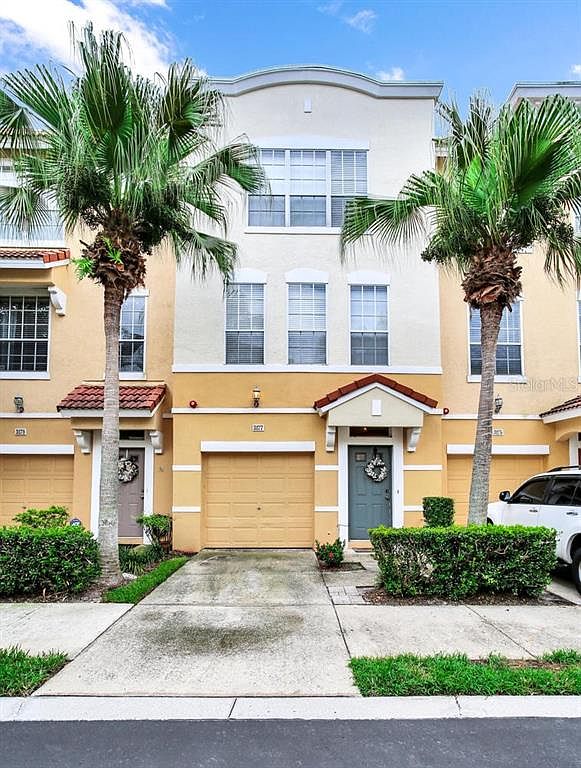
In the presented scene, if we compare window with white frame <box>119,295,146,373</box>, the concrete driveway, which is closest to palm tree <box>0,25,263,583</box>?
the concrete driveway

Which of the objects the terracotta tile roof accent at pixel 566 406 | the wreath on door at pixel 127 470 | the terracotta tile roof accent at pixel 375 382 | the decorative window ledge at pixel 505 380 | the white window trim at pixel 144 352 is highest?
the white window trim at pixel 144 352

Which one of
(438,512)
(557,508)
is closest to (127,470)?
(438,512)

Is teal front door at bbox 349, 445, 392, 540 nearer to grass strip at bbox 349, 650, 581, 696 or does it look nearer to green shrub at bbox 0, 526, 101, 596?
green shrub at bbox 0, 526, 101, 596

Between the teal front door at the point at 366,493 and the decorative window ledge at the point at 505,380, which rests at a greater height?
the decorative window ledge at the point at 505,380

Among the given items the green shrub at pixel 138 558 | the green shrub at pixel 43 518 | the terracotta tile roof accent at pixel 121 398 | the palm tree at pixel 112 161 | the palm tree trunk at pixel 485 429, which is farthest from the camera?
the terracotta tile roof accent at pixel 121 398

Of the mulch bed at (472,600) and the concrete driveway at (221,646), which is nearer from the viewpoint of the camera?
the concrete driveway at (221,646)

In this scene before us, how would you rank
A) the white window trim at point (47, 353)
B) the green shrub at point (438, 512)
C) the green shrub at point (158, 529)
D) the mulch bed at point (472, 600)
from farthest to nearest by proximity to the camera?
the white window trim at point (47, 353), the green shrub at point (158, 529), the green shrub at point (438, 512), the mulch bed at point (472, 600)

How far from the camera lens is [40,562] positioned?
793 cm

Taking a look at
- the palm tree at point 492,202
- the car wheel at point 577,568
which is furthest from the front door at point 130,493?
the car wheel at point 577,568

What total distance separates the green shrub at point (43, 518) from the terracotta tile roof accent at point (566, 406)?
418 inches

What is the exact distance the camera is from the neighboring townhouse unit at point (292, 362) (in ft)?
41.2

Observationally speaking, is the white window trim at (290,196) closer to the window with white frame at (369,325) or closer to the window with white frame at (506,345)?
the window with white frame at (369,325)

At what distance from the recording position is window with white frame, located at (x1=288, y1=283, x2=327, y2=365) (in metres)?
12.8

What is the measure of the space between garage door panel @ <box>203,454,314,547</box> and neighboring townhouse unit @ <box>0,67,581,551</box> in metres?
0.05
